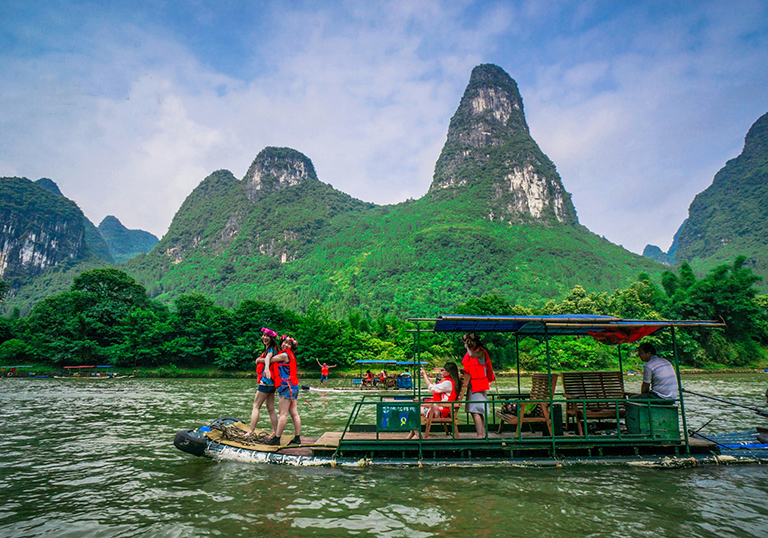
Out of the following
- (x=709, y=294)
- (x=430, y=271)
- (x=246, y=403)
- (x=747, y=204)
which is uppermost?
(x=747, y=204)

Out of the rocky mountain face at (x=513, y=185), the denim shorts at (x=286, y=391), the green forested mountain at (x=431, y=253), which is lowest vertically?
the denim shorts at (x=286, y=391)

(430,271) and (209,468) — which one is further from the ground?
(430,271)

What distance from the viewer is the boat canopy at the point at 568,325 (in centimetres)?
822

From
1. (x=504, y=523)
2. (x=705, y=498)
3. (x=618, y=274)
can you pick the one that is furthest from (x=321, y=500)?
(x=618, y=274)

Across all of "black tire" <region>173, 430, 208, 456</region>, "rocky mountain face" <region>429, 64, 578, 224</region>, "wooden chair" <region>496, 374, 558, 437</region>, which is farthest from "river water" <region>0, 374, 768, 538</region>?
"rocky mountain face" <region>429, 64, 578, 224</region>

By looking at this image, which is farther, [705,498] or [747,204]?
[747,204]

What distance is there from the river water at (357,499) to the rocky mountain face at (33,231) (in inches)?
8021

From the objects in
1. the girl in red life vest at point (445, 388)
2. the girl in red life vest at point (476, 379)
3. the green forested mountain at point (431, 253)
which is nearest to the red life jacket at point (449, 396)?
→ the girl in red life vest at point (445, 388)

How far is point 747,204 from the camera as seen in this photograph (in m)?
179

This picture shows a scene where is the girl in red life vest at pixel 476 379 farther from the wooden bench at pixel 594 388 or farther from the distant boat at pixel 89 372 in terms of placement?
the distant boat at pixel 89 372

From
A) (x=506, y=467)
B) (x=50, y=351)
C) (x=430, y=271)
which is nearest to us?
(x=506, y=467)

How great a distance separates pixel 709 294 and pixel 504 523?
2354 inches

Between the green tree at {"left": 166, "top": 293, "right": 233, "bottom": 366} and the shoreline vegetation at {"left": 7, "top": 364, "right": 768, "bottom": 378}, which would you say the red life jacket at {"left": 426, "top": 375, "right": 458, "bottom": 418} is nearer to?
the shoreline vegetation at {"left": 7, "top": 364, "right": 768, "bottom": 378}

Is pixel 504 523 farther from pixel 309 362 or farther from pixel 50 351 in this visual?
pixel 50 351
